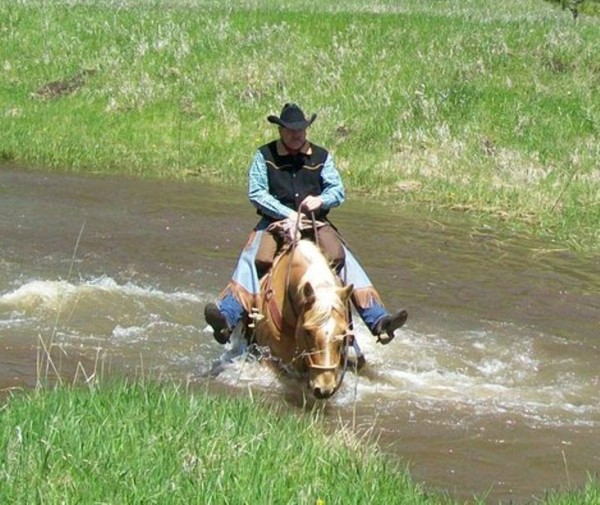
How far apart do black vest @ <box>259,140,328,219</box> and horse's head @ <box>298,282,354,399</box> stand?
1801mm

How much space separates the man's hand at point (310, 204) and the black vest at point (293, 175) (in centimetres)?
30

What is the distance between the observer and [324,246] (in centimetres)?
916

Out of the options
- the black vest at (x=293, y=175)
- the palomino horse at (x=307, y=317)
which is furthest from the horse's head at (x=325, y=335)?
the black vest at (x=293, y=175)

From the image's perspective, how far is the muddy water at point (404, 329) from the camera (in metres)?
7.56

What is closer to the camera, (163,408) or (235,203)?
(163,408)

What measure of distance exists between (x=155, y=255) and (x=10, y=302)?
2650 mm

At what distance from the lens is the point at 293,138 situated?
9516 mm

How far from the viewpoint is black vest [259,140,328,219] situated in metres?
9.62

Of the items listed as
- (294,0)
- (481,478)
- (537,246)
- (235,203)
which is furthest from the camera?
(294,0)

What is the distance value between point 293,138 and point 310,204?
2.06ft

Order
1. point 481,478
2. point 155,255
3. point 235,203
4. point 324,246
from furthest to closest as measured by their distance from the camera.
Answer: point 235,203
point 155,255
point 324,246
point 481,478

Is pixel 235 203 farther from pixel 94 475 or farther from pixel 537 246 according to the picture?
pixel 94 475

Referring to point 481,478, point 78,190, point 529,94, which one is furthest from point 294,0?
point 481,478

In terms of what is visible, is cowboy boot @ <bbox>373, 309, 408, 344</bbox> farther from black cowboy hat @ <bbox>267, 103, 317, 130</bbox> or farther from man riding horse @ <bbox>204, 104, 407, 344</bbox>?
black cowboy hat @ <bbox>267, 103, 317, 130</bbox>
